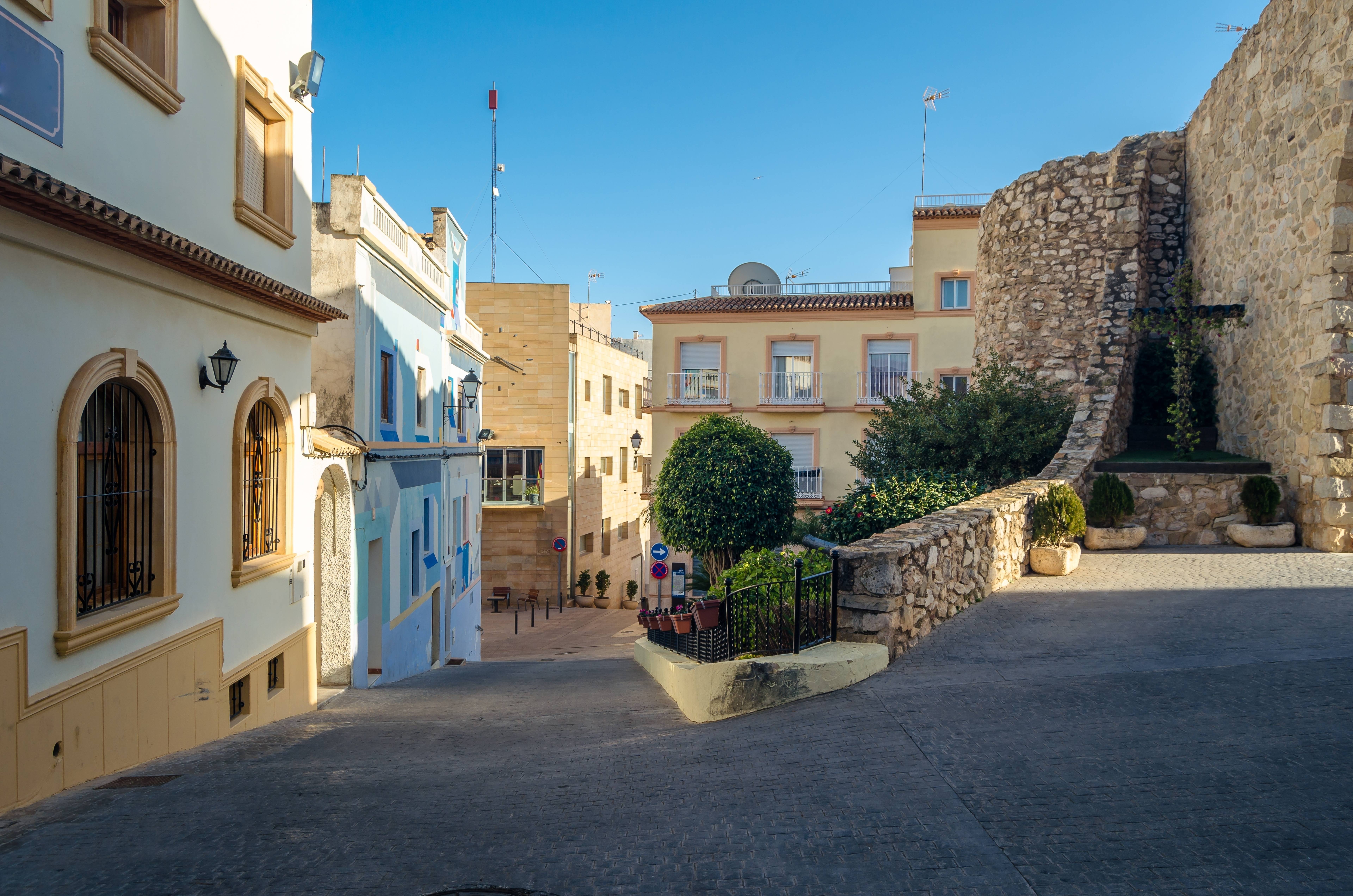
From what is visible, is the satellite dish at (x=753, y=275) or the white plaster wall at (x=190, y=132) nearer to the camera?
the white plaster wall at (x=190, y=132)

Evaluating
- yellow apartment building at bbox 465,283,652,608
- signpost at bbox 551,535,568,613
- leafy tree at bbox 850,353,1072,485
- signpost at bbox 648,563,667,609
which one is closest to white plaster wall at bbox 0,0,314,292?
leafy tree at bbox 850,353,1072,485

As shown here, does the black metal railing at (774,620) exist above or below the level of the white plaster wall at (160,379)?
below

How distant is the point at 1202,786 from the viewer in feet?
15.1

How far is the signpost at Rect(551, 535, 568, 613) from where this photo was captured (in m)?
29.5

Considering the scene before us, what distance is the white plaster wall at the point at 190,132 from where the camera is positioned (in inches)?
Result: 239

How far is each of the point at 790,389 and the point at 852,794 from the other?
2647 cm

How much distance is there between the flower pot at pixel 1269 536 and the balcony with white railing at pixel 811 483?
1891 cm

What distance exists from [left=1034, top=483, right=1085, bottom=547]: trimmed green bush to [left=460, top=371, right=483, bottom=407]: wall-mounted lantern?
1134 centimetres

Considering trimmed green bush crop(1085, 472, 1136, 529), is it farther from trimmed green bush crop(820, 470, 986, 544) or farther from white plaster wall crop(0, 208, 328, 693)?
Answer: white plaster wall crop(0, 208, 328, 693)

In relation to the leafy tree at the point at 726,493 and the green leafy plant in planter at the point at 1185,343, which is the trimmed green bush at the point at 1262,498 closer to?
the green leafy plant in planter at the point at 1185,343

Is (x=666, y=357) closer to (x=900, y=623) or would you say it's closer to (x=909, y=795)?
(x=900, y=623)

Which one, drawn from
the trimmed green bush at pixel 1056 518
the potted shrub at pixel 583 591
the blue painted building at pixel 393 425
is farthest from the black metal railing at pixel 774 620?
the potted shrub at pixel 583 591

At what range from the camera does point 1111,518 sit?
11.7 m

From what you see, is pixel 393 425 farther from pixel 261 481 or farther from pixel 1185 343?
pixel 1185 343
